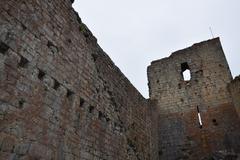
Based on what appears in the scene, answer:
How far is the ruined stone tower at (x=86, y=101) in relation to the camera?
157 inches

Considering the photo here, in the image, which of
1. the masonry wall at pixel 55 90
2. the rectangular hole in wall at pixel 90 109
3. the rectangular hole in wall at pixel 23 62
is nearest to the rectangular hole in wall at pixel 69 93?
the masonry wall at pixel 55 90

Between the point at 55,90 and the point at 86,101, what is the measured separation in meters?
1.15

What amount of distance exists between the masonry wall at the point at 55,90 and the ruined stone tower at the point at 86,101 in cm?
2

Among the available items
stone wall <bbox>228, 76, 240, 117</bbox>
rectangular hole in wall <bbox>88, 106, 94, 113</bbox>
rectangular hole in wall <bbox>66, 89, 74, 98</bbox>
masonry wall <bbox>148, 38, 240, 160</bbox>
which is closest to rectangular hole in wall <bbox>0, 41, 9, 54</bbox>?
rectangular hole in wall <bbox>66, 89, 74, 98</bbox>

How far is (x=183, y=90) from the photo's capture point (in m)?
11.4

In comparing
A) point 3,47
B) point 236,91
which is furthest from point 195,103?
point 3,47

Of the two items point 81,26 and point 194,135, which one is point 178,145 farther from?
point 81,26

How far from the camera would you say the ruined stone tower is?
3998mm

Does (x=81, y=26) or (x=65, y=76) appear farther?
(x=81, y=26)

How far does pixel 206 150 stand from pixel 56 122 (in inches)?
284

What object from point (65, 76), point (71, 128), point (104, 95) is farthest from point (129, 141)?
point (65, 76)

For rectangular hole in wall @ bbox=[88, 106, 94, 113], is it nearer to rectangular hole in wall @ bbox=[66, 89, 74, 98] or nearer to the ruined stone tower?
the ruined stone tower

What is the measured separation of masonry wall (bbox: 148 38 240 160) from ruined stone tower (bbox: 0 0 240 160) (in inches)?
1.6

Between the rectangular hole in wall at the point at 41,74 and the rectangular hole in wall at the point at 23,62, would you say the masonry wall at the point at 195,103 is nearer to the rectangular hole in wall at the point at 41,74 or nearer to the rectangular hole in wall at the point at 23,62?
the rectangular hole in wall at the point at 41,74
